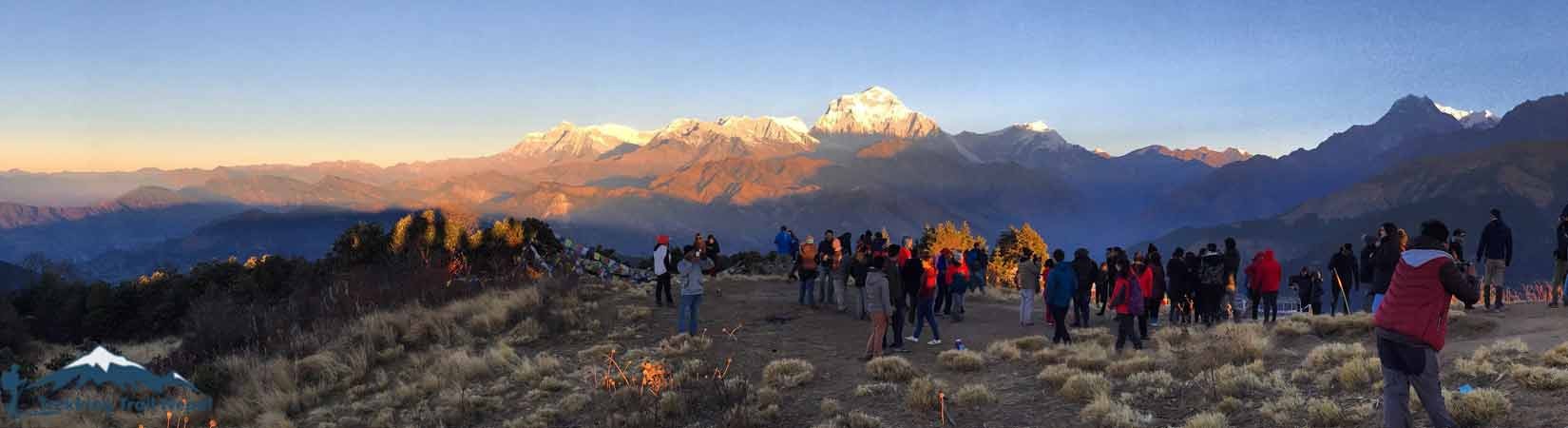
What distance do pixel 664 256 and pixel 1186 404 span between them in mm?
11540

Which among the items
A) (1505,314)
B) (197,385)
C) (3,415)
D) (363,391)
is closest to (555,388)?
(363,391)

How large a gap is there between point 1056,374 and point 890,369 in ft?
7.30

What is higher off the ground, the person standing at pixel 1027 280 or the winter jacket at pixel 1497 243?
the winter jacket at pixel 1497 243

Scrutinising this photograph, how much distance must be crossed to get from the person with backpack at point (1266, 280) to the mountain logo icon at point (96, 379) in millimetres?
18350

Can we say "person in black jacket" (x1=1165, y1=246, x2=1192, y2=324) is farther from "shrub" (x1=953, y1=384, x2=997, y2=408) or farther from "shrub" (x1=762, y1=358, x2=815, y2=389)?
→ "shrub" (x1=762, y1=358, x2=815, y2=389)

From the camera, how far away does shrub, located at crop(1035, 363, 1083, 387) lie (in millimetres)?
10062

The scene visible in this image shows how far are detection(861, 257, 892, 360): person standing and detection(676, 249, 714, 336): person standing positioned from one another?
138 inches

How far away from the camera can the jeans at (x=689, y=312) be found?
14625 millimetres

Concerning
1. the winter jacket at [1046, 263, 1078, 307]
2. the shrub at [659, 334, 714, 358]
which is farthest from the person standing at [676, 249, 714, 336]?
the winter jacket at [1046, 263, 1078, 307]

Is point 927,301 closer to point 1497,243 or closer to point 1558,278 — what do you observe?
point 1497,243

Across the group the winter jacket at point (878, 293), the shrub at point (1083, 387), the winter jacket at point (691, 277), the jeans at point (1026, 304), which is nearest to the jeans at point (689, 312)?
the winter jacket at point (691, 277)

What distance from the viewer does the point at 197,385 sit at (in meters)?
12.0

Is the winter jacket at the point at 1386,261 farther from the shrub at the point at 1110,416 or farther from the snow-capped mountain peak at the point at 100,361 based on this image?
the snow-capped mountain peak at the point at 100,361

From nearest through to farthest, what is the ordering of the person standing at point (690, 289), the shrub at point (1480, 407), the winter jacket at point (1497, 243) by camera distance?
1. the shrub at point (1480, 407)
2. the winter jacket at point (1497, 243)
3. the person standing at point (690, 289)
